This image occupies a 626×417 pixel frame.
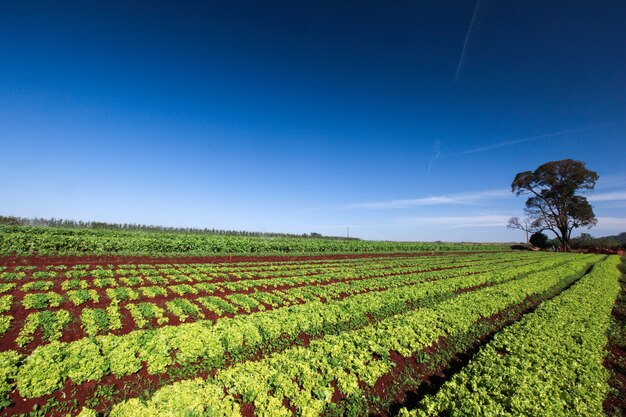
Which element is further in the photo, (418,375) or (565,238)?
(565,238)

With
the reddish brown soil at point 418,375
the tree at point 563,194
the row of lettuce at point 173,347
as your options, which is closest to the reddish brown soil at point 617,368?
the reddish brown soil at point 418,375

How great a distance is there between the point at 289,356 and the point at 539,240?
102 meters

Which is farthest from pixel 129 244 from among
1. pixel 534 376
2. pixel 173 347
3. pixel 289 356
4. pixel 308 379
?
pixel 534 376

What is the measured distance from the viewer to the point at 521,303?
14688 millimetres

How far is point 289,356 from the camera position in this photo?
6355mm

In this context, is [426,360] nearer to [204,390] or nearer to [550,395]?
[550,395]

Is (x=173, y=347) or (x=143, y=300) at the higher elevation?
(x=173, y=347)

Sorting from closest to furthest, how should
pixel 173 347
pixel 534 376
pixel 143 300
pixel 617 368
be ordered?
pixel 534 376 < pixel 173 347 < pixel 617 368 < pixel 143 300

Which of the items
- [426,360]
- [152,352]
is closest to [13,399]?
[152,352]

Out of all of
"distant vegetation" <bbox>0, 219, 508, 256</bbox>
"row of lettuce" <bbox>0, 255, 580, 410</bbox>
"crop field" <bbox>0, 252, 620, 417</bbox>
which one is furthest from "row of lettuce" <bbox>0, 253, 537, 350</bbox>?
"distant vegetation" <bbox>0, 219, 508, 256</bbox>

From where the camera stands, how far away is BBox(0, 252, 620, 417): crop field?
519cm

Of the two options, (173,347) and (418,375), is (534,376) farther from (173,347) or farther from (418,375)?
(173,347)

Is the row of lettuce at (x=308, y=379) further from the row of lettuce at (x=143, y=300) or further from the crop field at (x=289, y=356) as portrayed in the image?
the row of lettuce at (x=143, y=300)

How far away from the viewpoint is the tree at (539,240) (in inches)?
3223
